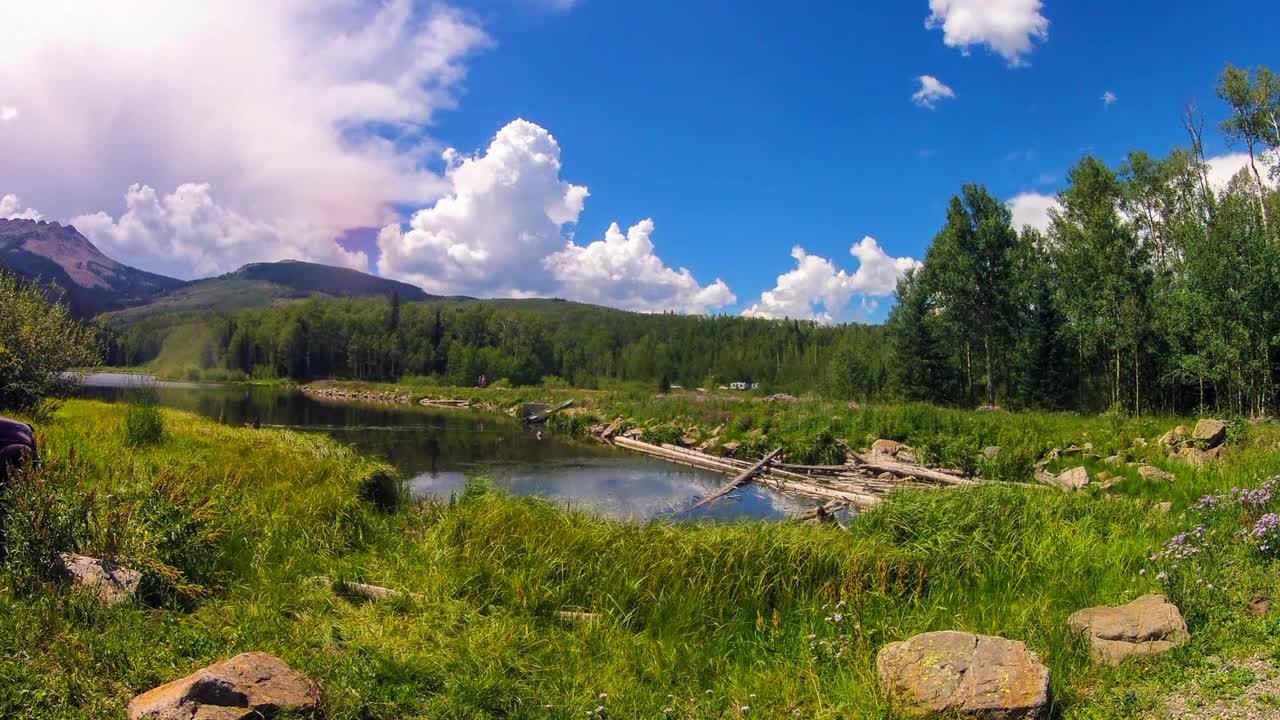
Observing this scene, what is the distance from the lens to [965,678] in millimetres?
4844

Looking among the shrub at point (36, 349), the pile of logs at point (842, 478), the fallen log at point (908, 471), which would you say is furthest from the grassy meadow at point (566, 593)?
the fallen log at point (908, 471)

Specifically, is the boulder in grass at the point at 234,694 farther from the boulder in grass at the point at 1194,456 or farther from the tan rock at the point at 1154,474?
the boulder in grass at the point at 1194,456

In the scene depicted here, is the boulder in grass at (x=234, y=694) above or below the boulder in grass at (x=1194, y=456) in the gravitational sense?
below

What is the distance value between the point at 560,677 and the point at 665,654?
110cm

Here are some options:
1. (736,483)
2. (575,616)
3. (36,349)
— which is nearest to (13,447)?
(575,616)

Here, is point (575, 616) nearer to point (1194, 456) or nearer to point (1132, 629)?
point (1132, 629)

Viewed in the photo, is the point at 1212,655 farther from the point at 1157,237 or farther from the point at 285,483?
the point at 1157,237

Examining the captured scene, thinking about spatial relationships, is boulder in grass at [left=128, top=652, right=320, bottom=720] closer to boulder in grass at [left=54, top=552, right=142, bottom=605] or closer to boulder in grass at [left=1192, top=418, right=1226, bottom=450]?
boulder in grass at [left=54, top=552, right=142, bottom=605]

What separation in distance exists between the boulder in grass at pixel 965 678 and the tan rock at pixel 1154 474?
11285 millimetres

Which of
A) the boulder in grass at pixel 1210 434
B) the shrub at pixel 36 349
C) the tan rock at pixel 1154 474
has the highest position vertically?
the shrub at pixel 36 349

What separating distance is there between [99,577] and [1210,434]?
21085mm

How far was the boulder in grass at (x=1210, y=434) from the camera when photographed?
15981 mm

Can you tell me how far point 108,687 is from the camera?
4.84 metres

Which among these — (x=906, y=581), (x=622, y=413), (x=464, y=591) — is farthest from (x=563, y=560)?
(x=622, y=413)
